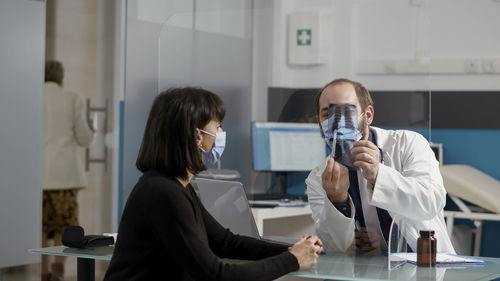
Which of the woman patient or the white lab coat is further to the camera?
the white lab coat

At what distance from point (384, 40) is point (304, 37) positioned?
518 mm

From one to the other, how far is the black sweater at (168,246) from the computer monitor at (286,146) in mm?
2156

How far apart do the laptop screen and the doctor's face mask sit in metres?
0.37

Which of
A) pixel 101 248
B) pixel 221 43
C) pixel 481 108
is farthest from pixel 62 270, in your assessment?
pixel 481 108

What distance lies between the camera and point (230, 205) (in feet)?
7.21

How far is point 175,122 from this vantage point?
175 cm

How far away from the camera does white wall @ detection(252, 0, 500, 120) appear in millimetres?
3570

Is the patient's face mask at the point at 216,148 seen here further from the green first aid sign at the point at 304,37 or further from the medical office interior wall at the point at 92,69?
the medical office interior wall at the point at 92,69

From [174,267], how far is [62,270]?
299 cm

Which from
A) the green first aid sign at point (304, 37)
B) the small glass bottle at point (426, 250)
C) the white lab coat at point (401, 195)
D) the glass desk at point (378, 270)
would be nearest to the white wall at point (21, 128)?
the green first aid sign at point (304, 37)

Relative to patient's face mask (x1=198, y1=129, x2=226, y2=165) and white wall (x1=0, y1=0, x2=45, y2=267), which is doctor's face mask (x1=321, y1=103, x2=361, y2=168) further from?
white wall (x1=0, y1=0, x2=45, y2=267)

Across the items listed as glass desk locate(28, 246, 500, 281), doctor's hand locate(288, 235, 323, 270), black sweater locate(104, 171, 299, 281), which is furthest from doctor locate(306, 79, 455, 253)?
black sweater locate(104, 171, 299, 281)

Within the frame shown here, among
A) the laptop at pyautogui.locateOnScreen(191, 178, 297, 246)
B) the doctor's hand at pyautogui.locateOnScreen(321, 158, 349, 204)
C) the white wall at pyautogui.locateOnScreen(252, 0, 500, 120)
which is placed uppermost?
the white wall at pyautogui.locateOnScreen(252, 0, 500, 120)

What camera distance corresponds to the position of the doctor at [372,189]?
75.4 inches
